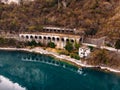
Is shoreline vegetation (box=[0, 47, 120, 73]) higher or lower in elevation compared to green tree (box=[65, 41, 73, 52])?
lower

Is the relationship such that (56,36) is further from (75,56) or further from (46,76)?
(46,76)

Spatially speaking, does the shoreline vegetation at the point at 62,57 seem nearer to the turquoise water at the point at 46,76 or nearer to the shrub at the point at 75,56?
the shrub at the point at 75,56

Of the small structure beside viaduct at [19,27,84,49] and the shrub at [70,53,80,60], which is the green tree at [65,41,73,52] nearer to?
the small structure beside viaduct at [19,27,84,49]

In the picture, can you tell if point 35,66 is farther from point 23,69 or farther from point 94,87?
point 94,87

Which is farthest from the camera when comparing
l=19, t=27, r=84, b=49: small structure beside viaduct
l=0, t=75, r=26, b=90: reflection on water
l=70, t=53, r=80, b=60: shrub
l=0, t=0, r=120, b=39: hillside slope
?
l=0, t=0, r=120, b=39: hillside slope

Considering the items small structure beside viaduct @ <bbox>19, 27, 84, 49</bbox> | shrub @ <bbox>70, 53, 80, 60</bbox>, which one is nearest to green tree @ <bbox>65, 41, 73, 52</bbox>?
small structure beside viaduct @ <bbox>19, 27, 84, 49</bbox>

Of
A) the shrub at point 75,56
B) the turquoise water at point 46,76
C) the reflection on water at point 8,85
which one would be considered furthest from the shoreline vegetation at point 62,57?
the reflection on water at point 8,85

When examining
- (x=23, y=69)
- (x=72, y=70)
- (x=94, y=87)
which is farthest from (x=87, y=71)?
(x=23, y=69)
